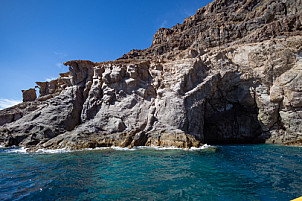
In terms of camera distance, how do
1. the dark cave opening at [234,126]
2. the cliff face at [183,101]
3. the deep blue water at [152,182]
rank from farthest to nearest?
the dark cave opening at [234,126], the cliff face at [183,101], the deep blue water at [152,182]

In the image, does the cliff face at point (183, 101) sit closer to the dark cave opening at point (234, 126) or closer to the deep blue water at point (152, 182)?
the dark cave opening at point (234, 126)

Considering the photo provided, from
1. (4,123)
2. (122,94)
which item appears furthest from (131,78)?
(4,123)

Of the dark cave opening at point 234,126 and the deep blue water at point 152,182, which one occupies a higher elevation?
the dark cave opening at point 234,126

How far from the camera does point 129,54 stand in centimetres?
6012

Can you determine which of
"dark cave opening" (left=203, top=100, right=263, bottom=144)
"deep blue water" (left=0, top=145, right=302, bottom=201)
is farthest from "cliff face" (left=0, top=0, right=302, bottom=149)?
"deep blue water" (left=0, top=145, right=302, bottom=201)

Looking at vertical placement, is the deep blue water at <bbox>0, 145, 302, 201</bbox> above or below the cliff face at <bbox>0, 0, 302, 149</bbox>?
below

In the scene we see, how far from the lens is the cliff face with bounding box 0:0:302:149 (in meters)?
20.2

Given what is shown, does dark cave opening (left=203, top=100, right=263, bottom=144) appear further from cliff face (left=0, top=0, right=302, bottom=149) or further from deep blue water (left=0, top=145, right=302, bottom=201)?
deep blue water (left=0, top=145, right=302, bottom=201)

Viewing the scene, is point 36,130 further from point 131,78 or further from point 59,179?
point 59,179

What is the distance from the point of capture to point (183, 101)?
2178 cm

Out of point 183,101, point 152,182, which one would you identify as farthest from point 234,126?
point 152,182

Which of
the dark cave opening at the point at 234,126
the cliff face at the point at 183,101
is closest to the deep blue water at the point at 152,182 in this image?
the cliff face at the point at 183,101

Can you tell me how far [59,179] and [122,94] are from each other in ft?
58.1

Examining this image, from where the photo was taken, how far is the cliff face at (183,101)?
20.2 metres
